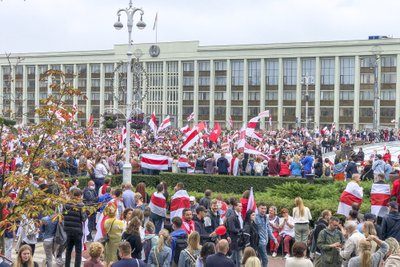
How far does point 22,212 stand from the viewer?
8930 millimetres

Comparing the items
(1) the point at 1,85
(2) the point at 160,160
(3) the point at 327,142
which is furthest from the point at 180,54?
(2) the point at 160,160

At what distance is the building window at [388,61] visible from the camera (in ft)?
275

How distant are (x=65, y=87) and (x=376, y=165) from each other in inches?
618

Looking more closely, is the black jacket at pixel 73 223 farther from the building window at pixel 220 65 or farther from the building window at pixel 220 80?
the building window at pixel 220 80

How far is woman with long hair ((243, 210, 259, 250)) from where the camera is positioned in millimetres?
12797

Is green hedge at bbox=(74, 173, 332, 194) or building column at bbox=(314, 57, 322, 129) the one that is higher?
building column at bbox=(314, 57, 322, 129)

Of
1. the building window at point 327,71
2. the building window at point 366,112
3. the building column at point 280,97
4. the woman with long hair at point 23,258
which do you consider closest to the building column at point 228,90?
the building column at point 280,97

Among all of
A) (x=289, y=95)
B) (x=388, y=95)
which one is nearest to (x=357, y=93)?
(x=388, y=95)

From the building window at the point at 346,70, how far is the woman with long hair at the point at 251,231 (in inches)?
3033

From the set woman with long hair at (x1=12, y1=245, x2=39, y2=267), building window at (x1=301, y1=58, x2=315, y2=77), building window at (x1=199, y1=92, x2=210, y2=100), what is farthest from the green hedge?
building window at (x1=199, y1=92, x2=210, y2=100)

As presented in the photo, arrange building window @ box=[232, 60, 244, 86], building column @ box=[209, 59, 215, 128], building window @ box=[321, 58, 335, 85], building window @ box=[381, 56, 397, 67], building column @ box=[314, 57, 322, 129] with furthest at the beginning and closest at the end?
building column @ box=[209, 59, 215, 128] < building window @ box=[232, 60, 244, 86] < building column @ box=[314, 57, 322, 129] < building window @ box=[321, 58, 335, 85] < building window @ box=[381, 56, 397, 67]

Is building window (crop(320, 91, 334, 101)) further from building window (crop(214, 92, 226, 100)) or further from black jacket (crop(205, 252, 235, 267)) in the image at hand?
black jacket (crop(205, 252, 235, 267))

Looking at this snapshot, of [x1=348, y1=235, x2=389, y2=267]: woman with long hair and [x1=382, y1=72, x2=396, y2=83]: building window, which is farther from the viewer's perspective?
[x1=382, y1=72, x2=396, y2=83]: building window

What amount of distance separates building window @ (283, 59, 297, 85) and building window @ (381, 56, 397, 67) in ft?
40.0
